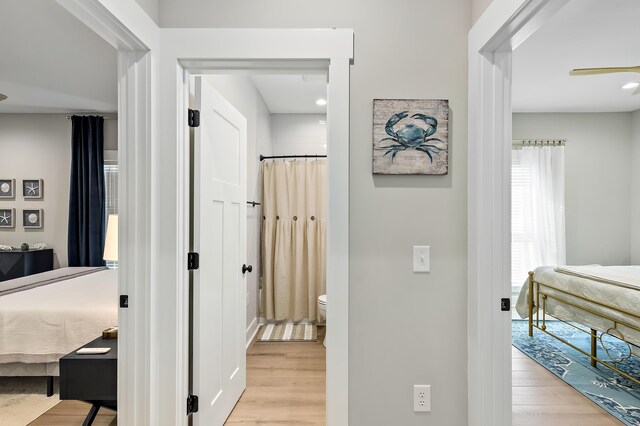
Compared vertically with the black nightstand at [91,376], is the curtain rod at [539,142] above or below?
above

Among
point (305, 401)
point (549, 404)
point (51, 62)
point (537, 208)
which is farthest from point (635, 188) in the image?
point (51, 62)

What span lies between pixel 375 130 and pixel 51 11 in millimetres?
2077

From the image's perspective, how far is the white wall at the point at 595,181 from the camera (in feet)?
15.8

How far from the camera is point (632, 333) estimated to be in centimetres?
257

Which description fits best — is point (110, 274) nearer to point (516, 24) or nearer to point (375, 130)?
point (375, 130)

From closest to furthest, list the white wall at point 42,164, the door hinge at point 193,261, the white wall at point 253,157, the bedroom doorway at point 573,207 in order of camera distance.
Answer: the door hinge at point 193,261 → the bedroom doorway at point 573,207 → the white wall at point 253,157 → the white wall at point 42,164

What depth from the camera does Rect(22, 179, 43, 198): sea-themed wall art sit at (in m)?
4.60

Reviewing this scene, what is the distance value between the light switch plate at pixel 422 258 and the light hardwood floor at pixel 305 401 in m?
1.24

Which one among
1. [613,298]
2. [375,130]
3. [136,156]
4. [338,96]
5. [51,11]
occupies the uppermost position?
[51,11]

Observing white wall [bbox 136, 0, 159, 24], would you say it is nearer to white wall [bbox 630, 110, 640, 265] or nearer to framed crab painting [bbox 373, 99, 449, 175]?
framed crab painting [bbox 373, 99, 449, 175]

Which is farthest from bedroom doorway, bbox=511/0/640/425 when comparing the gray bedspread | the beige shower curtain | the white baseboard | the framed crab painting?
the gray bedspread

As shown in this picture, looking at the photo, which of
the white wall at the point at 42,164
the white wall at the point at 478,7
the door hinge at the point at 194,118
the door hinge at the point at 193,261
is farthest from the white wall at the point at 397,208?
the white wall at the point at 42,164

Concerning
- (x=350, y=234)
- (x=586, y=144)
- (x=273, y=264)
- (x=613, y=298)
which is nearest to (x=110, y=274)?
(x=273, y=264)

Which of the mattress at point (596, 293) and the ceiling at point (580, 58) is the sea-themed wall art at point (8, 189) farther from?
the mattress at point (596, 293)
